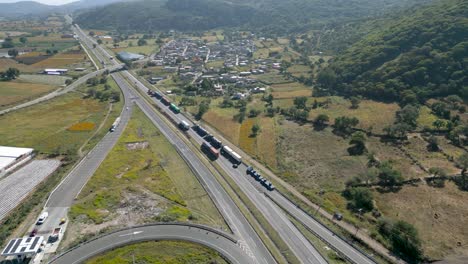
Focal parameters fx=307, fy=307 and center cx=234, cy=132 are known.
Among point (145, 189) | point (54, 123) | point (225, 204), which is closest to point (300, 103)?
point (225, 204)

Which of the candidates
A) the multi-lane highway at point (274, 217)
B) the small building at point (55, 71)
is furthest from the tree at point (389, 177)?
the small building at point (55, 71)

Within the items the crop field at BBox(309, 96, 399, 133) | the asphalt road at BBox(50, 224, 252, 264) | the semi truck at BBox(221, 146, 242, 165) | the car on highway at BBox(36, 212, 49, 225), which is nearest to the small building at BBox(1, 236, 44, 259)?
the asphalt road at BBox(50, 224, 252, 264)

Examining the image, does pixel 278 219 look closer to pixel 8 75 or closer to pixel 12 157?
pixel 12 157

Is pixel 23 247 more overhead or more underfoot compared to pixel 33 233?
more overhead

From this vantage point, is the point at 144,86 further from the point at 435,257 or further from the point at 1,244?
the point at 435,257

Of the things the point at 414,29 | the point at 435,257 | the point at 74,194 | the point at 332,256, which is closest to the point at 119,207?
the point at 74,194

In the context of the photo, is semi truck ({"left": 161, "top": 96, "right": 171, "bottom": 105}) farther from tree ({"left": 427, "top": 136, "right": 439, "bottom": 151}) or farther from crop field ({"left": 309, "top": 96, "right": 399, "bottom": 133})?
tree ({"left": 427, "top": 136, "right": 439, "bottom": 151})
